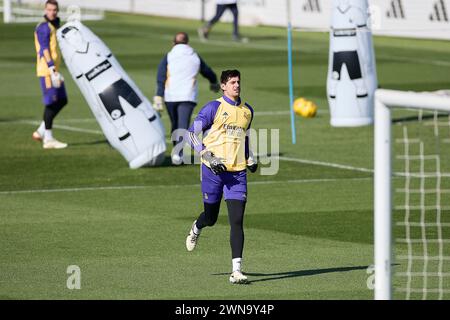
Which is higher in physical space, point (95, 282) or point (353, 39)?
point (353, 39)

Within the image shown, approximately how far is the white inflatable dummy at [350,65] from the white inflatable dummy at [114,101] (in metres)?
5.61

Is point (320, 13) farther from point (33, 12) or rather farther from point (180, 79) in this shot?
point (180, 79)

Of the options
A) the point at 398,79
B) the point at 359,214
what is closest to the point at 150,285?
the point at 359,214

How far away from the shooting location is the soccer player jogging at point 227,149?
13.3 meters

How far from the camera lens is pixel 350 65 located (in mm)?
25969

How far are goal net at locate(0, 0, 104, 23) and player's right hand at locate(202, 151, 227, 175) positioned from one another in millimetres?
35190

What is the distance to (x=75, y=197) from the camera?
18.7 metres

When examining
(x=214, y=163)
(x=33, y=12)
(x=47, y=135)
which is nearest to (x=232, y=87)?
(x=214, y=163)

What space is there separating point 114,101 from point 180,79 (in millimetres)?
1103

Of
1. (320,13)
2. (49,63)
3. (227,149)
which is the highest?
(320,13)
